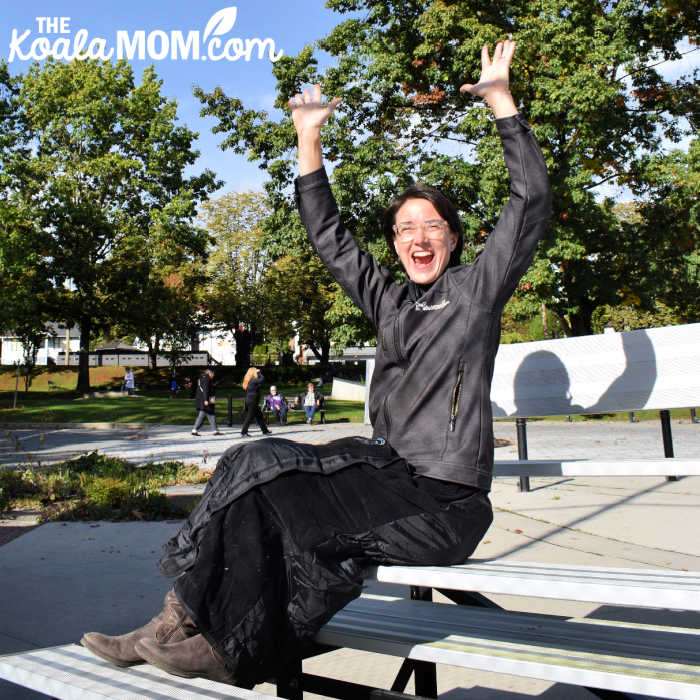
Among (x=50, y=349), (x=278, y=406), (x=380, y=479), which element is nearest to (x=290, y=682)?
(x=380, y=479)

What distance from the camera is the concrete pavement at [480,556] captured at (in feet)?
10.5

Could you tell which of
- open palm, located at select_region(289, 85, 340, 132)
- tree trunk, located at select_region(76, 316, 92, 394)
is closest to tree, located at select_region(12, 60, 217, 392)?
tree trunk, located at select_region(76, 316, 92, 394)

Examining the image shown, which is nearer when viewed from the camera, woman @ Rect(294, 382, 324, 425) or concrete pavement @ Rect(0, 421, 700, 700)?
concrete pavement @ Rect(0, 421, 700, 700)

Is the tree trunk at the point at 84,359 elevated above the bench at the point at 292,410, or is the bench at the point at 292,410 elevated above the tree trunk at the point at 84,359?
the tree trunk at the point at 84,359

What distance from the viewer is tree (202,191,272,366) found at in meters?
48.3

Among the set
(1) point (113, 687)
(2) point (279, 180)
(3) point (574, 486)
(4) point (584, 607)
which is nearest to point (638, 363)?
(4) point (584, 607)

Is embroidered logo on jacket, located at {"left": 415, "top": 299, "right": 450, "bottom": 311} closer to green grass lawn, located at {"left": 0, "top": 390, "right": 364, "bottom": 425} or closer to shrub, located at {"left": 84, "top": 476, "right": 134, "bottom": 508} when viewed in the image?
shrub, located at {"left": 84, "top": 476, "right": 134, "bottom": 508}

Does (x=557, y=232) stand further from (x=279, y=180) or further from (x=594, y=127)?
(x=279, y=180)

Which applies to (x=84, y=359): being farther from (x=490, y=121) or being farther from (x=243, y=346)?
(x=490, y=121)

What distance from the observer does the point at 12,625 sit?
360 centimetres

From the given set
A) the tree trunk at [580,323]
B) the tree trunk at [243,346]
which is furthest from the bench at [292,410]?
the tree trunk at [243,346]

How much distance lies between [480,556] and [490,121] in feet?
44.6

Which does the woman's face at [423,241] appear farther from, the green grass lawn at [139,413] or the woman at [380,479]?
the green grass lawn at [139,413]

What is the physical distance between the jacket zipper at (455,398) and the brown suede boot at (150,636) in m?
0.94
